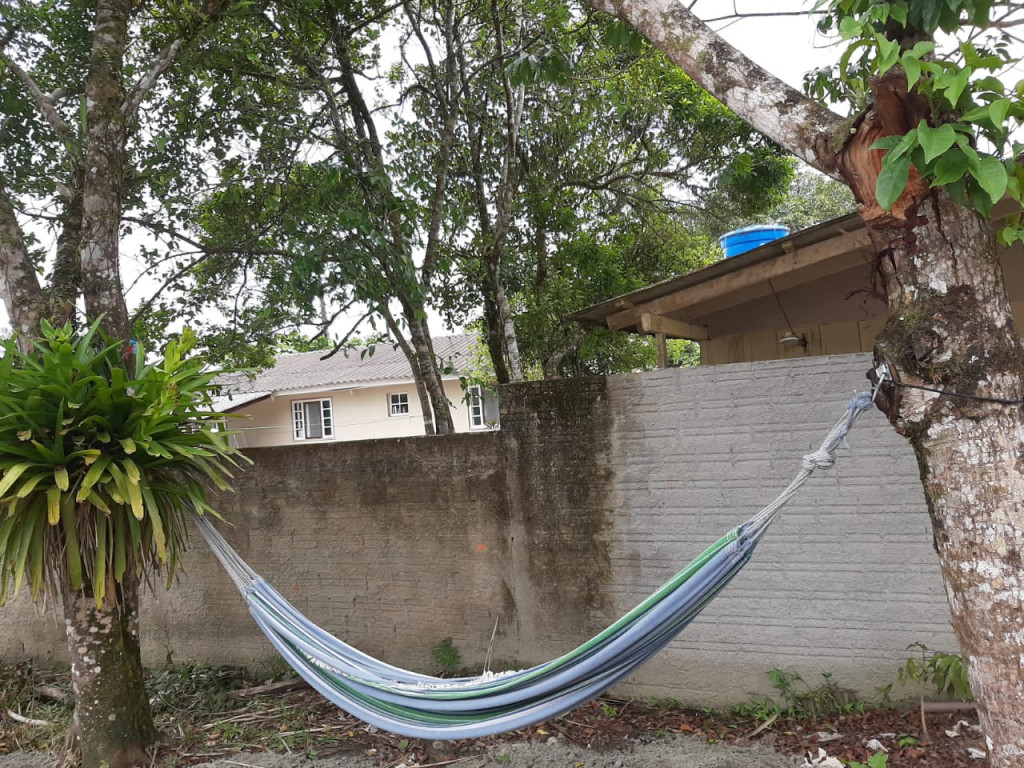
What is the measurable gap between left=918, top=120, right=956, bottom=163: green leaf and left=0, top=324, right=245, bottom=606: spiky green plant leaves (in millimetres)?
2506

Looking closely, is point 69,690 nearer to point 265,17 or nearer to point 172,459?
point 172,459

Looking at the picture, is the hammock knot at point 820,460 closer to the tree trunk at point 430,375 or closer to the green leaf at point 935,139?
the green leaf at point 935,139

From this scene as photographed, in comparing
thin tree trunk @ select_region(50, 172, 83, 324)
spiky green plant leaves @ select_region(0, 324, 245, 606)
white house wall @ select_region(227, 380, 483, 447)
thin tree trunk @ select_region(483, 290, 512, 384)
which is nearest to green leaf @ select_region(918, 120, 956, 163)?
spiky green plant leaves @ select_region(0, 324, 245, 606)

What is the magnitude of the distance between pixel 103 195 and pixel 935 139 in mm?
3182

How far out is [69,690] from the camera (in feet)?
12.6

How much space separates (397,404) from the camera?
13.9 meters

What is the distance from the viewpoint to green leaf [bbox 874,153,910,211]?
1.50 meters

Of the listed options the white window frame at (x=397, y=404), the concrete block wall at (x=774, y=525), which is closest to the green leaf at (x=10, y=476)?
the concrete block wall at (x=774, y=525)

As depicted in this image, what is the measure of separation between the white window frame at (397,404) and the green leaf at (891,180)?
12.6m

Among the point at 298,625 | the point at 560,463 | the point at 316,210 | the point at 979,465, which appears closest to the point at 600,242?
the point at 316,210

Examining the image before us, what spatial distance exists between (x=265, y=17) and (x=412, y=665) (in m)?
3.99

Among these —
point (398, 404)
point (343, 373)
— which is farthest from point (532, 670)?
point (343, 373)

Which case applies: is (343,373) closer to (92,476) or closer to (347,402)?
(347,402)

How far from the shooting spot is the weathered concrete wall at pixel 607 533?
2834 millimetres
